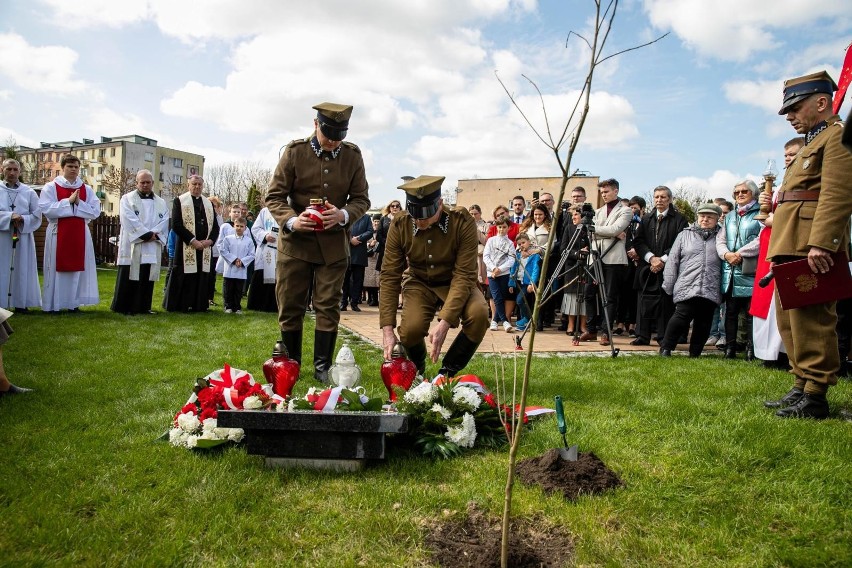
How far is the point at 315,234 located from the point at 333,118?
3.17 feet

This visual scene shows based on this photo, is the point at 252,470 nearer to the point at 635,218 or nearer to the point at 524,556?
the point at 524,556

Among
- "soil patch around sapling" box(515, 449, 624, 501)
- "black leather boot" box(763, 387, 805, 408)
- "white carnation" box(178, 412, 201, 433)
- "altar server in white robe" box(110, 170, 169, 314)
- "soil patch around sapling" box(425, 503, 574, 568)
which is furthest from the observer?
"altar server in white robe" box(110, 170, 169, 314)

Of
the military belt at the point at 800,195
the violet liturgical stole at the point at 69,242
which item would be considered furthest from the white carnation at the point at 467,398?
the violet liturgical stole at the point at 69,242

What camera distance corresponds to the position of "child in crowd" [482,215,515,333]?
9922mm

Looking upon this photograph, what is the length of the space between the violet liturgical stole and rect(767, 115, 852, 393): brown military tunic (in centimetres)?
954

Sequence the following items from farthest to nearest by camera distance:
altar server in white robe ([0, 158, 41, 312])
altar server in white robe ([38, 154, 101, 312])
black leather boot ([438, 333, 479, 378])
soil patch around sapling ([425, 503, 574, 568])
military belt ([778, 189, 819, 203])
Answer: altar server in white robe ([38, 154, 101, 312]), altar server in white robe ([0, 158, 41, 312]), black leather boot ([438, 333, 479, 378]), military belt ([778, 189, 819, 203]), soil patch around sapling ([425, 503, 574, 568])

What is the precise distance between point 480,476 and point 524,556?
789mm

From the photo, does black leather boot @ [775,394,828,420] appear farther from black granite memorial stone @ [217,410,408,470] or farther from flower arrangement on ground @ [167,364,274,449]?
flower arrangement on ground @ [167,364,274,449]

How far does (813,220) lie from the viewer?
4.03 metres

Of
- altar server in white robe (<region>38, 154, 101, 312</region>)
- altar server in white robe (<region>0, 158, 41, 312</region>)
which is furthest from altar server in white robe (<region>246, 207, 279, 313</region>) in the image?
altar server in white robe (<region>0, 158, 41, 312</region>)

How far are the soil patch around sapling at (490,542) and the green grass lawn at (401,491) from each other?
0.06m

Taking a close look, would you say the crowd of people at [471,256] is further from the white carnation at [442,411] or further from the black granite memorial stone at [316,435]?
the black granite memorial stone at [316,435]

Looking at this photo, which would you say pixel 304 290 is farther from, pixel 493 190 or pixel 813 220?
pixel 493 190

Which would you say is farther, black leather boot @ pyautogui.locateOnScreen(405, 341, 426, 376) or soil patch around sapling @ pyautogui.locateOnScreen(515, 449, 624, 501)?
black leather boot @ pyautogui.locateOnScreen(405, 341, 426, 376)
